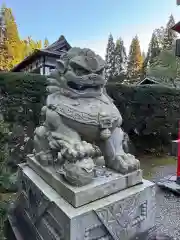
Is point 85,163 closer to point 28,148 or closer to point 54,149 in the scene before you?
point 54,149

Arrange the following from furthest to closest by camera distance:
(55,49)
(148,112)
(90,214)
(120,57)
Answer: (120,57)
(55,49)
(148,112)
(90,214)

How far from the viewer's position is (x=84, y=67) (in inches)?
72.9

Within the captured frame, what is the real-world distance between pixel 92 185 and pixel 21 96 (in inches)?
115

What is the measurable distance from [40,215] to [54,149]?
1.93ft

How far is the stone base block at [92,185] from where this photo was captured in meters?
1.55

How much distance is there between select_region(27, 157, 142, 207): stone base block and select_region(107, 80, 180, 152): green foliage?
3.56 metres

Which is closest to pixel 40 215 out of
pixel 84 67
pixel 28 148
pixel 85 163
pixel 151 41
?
pixel 85 163

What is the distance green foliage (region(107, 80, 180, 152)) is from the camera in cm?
540

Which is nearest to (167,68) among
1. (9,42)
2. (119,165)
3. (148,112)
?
(148,112)

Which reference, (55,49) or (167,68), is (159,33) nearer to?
(167,68)

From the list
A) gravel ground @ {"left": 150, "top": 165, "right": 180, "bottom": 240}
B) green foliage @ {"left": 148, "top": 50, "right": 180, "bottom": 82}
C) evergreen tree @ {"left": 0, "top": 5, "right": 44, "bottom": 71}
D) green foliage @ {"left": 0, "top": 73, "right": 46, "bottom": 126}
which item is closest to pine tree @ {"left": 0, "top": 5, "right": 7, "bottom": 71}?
evergreen tree @ {"left": 0, "top": 5, "right": 44, "bottom": 71}

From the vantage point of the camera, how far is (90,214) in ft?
4.99

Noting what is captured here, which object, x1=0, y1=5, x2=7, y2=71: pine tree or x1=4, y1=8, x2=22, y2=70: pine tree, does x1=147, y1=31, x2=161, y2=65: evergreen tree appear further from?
x1=0, y1=5, x2=7, y2=71: pine tree

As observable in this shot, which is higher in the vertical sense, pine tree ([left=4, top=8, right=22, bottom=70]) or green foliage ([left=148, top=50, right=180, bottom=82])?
pine tree ([left=4, top=8, right=22, bottom=70])
